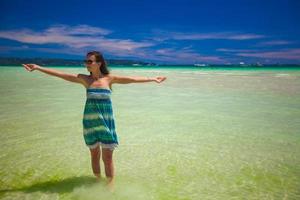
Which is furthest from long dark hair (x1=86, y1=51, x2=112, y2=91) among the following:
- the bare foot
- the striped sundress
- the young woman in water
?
the bare foot

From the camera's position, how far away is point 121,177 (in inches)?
204

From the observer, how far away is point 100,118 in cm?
431

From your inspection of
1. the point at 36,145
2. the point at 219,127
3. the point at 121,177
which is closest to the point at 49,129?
the point at 36,145

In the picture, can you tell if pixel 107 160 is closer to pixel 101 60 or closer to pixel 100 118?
pixel 100 118

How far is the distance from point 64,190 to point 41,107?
7.43 metres

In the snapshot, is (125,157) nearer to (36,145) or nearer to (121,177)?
(121,177)

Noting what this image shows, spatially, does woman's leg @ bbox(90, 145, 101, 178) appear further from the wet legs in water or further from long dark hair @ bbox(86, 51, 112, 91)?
long dark hair @ bbox(86, 51, 112, 91)

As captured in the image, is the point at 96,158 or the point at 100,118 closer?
the point at 100,118

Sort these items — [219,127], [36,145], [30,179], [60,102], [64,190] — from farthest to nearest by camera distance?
[60,102] < [219,127] < [36,145] < [30,179] < [64,190]

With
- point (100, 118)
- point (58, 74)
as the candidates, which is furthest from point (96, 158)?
point (58, 74)

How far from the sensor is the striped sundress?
4.30m

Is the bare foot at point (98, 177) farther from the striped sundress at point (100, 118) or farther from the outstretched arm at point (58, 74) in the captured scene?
the outstretched arm at point (58, 74)

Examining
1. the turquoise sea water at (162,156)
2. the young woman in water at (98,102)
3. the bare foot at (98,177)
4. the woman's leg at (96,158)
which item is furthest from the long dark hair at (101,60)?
the turquoise sea water at (162,156)

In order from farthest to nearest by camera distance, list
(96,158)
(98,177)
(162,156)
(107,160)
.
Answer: (162,156) < (98,177) < (96,158) < (107,160)
